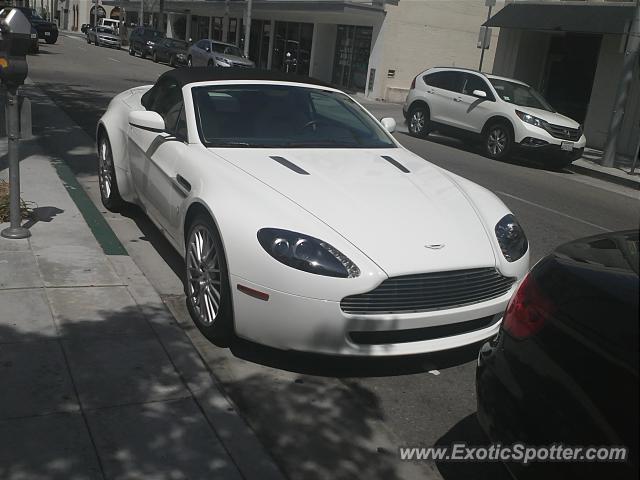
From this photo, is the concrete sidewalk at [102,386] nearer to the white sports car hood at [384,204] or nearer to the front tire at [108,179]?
the white sports car hood at [384,204]

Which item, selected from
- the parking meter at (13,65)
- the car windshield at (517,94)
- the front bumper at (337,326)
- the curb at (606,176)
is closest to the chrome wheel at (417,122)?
the car windshield at (517,94)

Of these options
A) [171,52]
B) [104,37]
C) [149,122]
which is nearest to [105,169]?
[149,122]

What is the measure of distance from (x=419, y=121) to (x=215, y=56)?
1389 cm

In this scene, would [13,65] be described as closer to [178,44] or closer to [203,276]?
[203,276]

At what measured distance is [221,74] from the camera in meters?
5.59

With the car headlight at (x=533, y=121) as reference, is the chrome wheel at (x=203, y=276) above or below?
below

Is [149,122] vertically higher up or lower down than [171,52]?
higher up

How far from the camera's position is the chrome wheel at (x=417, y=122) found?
16484 mm

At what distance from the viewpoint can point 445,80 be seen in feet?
52.6

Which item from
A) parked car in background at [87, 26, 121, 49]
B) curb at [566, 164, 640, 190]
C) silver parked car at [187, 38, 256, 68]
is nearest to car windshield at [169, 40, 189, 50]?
silver parked car at [187, 38, 256, 68]

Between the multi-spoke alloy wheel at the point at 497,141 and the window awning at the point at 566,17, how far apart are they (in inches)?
168

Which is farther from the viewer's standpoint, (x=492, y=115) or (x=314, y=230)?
(x=492, y=115)

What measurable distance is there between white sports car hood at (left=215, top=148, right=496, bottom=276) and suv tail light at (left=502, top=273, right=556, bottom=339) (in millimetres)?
921

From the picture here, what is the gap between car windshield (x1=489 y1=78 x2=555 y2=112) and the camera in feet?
48.7
